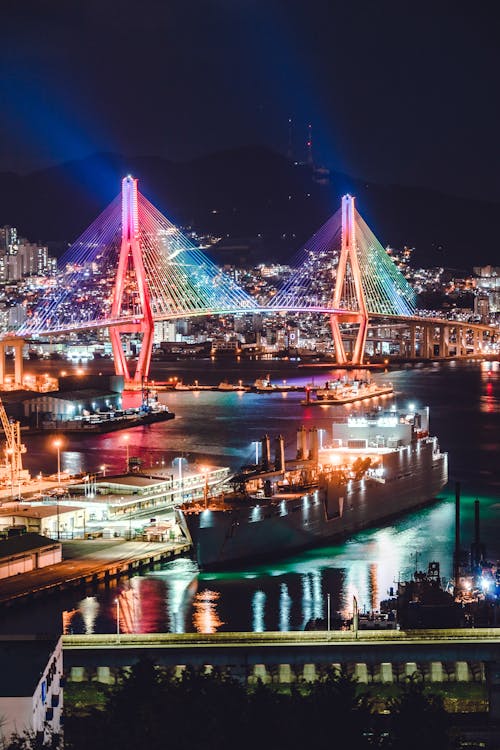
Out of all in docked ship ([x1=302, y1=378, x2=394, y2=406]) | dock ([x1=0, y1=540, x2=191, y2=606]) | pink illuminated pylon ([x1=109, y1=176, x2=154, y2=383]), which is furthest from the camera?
docked ship ([x1=302, y1=378, x2=394, y2=406])

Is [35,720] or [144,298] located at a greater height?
[144,298]

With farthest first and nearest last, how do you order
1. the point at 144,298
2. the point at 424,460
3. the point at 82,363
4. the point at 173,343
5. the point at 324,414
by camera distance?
the point at 173,343, the point at 82,363, the point at 144,298, the point at 324,414, the point at 424,460

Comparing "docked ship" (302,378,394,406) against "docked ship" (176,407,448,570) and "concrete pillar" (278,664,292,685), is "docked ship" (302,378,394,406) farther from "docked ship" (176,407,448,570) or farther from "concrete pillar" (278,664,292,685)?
"concrete pillar" (278,664,292,685)

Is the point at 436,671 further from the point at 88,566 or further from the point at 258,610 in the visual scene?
the point at 88,566

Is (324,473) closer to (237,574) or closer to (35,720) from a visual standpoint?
(237,574)

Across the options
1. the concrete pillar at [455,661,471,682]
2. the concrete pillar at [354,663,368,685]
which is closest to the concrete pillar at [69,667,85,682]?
the concrete pillar at [354,663,368,685]

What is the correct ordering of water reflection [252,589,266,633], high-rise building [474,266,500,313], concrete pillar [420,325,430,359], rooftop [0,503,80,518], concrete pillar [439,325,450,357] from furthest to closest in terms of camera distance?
high-rise building [474,266,500,313]
concrete pillar [439,325,450,357]
concrete pillar [420,325,430,359]
rooftop [0,503,80,518]
water reflection [252,589,266,633]

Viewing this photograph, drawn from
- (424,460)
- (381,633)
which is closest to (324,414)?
(424,460)
